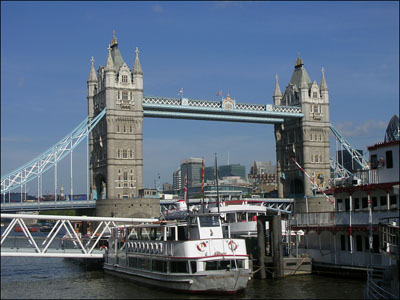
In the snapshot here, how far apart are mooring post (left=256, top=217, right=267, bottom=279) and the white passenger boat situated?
6243 mm

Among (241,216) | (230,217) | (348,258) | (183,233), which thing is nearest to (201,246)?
(183,233)

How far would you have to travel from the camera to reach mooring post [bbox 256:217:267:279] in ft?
148

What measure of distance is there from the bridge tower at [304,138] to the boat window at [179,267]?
73.0 metres

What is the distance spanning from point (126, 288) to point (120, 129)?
55584 millimetres

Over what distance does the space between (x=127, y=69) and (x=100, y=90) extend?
17.4 feet

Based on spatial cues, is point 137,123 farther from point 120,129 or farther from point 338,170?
point 338,170

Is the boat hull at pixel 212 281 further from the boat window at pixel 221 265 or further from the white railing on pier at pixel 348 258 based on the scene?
the white railing on pier at pixel 348 258

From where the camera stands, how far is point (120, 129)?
9600 cm

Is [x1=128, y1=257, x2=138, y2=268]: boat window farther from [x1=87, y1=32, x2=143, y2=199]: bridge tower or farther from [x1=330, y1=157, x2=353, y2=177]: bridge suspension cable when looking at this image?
[x1=330, y1=157, x2=353, y2=177]: bridge suspension cable

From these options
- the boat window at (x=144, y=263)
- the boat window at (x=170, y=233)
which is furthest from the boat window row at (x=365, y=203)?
the boat window at (x=144, y=263)

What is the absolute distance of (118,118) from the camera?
95.7 meters

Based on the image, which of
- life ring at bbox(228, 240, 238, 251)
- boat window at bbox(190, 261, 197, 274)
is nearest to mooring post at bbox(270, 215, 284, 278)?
life ring at bbox(228, 240, 238, 251)

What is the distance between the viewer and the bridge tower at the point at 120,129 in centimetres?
9500

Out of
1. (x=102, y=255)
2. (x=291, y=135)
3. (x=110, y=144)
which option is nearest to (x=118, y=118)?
(x=110, y=144)
